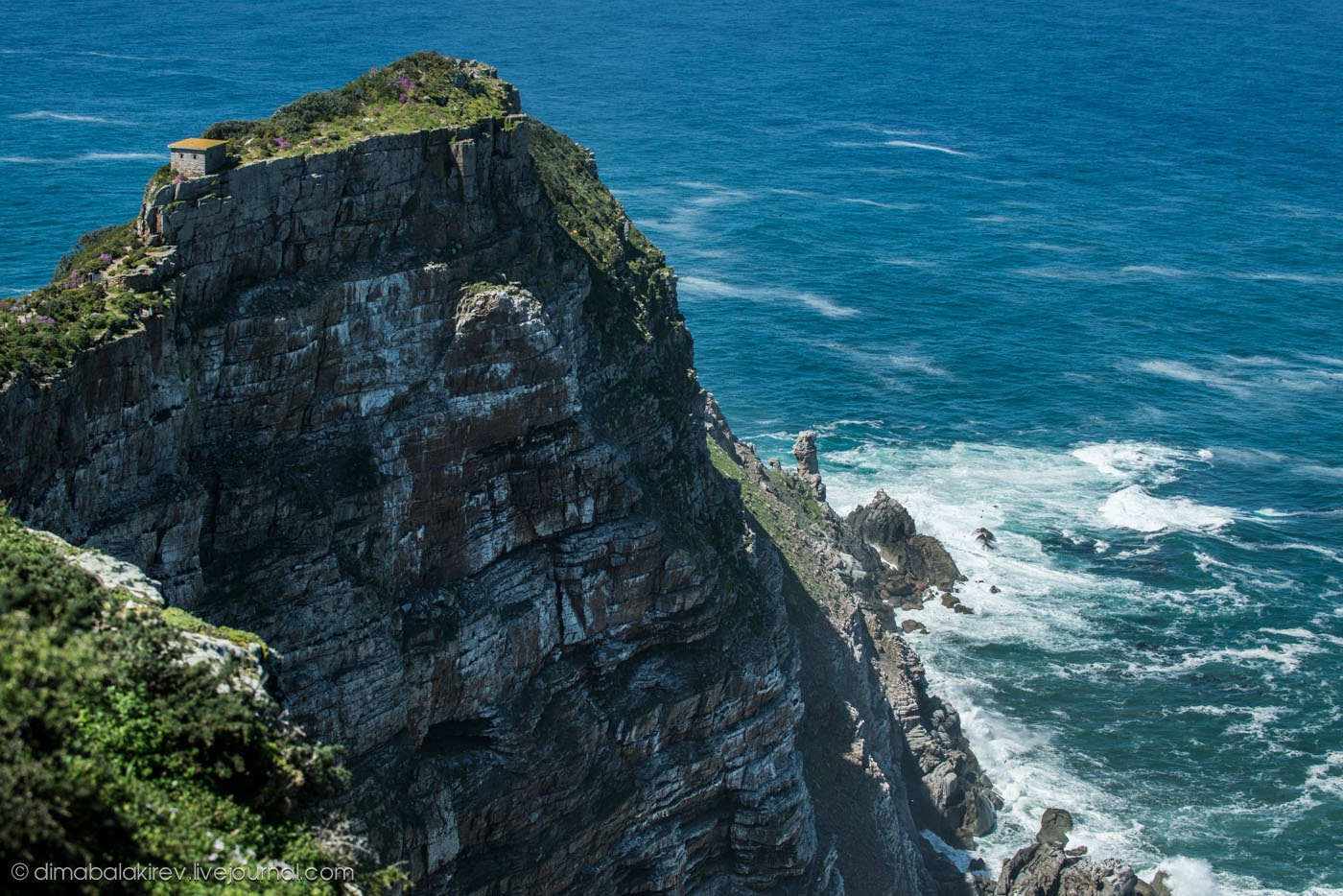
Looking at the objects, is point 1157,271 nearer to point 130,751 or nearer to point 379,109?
point 379,109

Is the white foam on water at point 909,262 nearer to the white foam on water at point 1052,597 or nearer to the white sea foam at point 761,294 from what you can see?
the white sea foam at point 761,294

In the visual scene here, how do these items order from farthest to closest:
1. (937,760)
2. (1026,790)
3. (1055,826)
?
1. (1026,790)
2. (937,760)
3. (1055,826)

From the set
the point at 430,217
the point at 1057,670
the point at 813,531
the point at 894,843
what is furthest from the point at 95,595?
the point at 1057,670

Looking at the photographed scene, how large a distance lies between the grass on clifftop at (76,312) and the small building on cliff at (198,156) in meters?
2.99

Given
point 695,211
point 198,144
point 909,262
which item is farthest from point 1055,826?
point 695,211

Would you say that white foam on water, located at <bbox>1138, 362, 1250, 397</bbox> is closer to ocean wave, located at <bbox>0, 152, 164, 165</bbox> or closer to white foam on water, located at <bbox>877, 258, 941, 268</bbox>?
white foam on water, located at <bbox>877, 258, 941, 268</bbox>

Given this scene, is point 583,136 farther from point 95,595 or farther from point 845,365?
point 95,595

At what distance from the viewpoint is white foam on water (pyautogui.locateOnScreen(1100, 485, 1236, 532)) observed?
371ft

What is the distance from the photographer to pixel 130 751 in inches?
1001

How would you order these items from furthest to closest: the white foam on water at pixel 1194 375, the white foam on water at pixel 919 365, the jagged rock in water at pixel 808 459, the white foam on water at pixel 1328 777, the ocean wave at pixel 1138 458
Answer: the white foam on water at pixel 919 365
the white foam on water at pixel 1194 375
the ocean wave at pixel 1138 458
the jagged rock in water at pixel 808 459
the white foam on water at pixel 1328 777

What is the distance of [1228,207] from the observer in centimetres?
19562

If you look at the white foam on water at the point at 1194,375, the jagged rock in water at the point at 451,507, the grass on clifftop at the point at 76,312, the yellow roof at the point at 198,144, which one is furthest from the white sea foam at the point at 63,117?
the grass on clifftop at the point at 76,312

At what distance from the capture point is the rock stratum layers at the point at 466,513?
4300 centimetres

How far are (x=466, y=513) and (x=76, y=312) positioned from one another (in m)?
16.8
